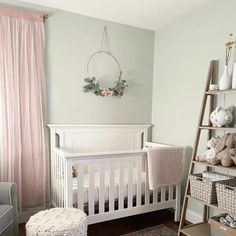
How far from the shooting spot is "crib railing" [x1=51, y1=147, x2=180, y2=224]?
2.08 meters

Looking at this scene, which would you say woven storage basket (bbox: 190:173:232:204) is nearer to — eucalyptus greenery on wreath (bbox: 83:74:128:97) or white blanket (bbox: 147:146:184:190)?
white blanket (bbox: 147:146:184:190)

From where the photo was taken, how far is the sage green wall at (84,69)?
260 centimetres

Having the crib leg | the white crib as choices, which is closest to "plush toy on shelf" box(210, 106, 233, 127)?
the white crib

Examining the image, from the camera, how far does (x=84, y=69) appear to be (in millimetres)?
2752

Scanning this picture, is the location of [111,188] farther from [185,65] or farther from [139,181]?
[185,65]

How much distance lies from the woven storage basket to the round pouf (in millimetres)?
1032

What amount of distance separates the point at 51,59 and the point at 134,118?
1.30 meters

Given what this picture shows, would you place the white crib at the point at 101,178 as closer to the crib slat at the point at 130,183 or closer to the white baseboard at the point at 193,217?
the crib slat at the point at 130,183

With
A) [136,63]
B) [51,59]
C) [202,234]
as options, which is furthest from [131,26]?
[202,234]

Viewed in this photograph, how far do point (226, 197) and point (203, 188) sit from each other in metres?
0.24

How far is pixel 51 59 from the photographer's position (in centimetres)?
258

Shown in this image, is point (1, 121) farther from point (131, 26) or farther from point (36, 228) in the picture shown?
point (131, 26)

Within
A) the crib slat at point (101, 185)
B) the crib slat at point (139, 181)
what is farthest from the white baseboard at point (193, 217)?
the crib slat at point (101, 185)

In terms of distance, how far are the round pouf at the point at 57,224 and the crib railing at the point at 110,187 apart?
0.90ft
